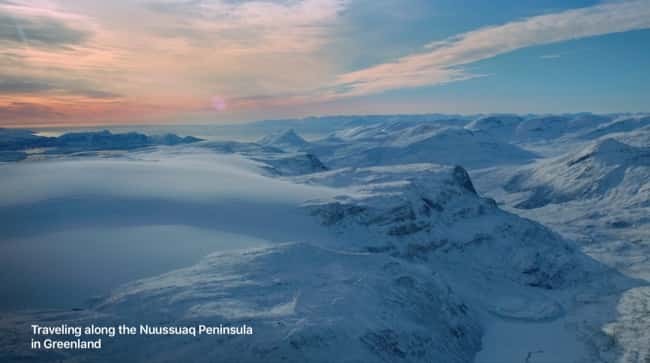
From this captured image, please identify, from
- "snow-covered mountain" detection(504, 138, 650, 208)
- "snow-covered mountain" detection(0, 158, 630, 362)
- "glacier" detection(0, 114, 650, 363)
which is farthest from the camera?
"snow-covered mountain" detection(504, 138, 650, 208)

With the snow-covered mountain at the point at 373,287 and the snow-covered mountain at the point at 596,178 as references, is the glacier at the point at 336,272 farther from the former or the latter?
the snow-covered mountain at the point at 596,178

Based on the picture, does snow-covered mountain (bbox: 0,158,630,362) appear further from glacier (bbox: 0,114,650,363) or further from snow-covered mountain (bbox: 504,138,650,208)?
snow-covered mountain (bbox: 504,138,650,208)

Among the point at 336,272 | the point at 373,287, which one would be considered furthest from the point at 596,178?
the point at 336,272

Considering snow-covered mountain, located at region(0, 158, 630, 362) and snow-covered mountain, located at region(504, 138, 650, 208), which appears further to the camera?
snow-covered mountain, located at region(504, 138, 650, 208)

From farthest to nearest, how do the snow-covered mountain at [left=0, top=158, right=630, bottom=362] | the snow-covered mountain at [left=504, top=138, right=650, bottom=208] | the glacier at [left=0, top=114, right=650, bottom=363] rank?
the snow-covered mountain at [left=504, top=138, right=650, bottom=208]
the glacier at [left=0, top=114, right=650, bottom=363]
the snow-covered mountain at [left=0, top=158, right=630, bottom=362]

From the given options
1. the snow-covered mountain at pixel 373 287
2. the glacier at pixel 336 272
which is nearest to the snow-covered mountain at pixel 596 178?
the glacier at pixel 336 272

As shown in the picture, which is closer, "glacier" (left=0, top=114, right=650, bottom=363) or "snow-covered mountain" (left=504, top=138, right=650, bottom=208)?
"glacier" (left=0, top=114, right=650, bottom=363)

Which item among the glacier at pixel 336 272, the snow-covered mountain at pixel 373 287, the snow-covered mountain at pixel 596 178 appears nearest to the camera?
the snow-covered mountain at pixel 373 287

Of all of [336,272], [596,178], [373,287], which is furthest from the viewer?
[596,178]

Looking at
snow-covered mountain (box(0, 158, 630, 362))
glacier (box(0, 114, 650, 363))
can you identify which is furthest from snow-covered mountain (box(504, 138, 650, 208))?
snow-covered mountain (box(0, 158, 630, 362))

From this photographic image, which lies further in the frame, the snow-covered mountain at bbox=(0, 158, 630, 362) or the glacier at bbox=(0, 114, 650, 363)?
the glacier at bbox=(0, 114, 650, 363)

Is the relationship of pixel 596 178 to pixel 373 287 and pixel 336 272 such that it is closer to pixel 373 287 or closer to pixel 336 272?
pixel 373 287

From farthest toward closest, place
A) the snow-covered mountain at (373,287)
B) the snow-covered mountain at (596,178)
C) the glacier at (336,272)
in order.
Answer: the snow-covered mountain at (596,178)
the glacier at (336,272)
the snow-covered mountain at (373,287)
